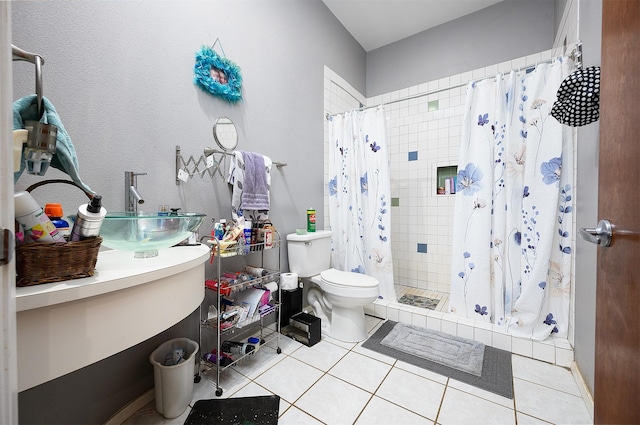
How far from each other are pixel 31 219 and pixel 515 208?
2320 millimetres

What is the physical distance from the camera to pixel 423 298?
2.62 meters

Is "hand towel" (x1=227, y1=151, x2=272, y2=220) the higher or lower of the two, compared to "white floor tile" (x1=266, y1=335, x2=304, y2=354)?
higher

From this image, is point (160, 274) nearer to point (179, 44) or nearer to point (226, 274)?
point (226, 274)

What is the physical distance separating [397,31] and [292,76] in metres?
1.50

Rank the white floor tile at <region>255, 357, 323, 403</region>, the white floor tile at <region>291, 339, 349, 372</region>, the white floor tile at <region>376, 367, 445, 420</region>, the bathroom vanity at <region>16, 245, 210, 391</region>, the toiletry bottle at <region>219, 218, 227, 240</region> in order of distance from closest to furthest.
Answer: the bathroom vanity at <region>16, 245, 210, 391</region> < the white floor tile at <region>376, 367, 445, 420</region> < the white floor tile at <region>255, 357, 323, 403</region> < the toiletry bottle at <region>219, 218, 227, 240</region> < the white floor tile at <region>291, 339, 349, 372</region>

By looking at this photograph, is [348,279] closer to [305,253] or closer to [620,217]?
[305,253]

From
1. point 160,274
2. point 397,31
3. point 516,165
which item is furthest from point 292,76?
point 160,274

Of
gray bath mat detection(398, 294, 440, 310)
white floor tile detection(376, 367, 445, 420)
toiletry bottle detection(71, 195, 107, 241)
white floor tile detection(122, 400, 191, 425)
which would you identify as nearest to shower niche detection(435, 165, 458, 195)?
gray bath mat detection(398, 294, 440, 310)

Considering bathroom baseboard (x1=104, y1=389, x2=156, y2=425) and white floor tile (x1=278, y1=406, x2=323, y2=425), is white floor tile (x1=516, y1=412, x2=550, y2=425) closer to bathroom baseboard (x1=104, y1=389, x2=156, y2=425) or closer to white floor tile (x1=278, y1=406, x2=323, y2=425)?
white floor tile (x1=278, y1=406, x2=323, y2=425)

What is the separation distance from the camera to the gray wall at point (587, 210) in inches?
49.6

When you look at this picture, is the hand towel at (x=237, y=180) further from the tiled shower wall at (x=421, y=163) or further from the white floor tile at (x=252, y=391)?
the tiled shower wall at (x=421, y=163)

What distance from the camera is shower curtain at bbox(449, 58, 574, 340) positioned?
5.52ft

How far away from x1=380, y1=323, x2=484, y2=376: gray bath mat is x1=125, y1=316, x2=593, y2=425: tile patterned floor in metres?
Answer: 0.15

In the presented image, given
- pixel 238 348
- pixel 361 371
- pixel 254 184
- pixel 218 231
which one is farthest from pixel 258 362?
pixel 254 184
